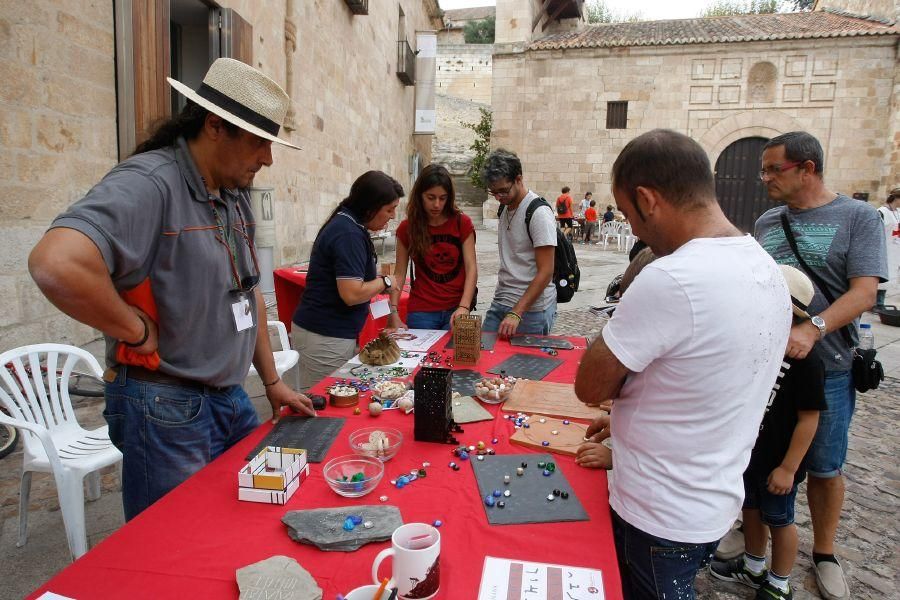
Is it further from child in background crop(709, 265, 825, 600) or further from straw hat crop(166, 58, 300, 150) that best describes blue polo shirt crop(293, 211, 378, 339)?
child in background crop(709, 265, 825, 600)

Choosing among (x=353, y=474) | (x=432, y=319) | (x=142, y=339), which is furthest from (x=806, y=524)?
(x=142, y=339)

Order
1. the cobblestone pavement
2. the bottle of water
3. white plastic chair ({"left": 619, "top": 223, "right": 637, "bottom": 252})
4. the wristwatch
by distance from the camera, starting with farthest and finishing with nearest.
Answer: white plastic chair ({"left": 619, "top": 223, "right": 637, "bottom": 252}) < the bottle of water < the cobblestone pavement < the wristwatch

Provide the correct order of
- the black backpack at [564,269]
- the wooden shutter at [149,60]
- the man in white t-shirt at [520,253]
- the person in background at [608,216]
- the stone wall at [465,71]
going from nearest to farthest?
1. the man in white t-shirt at [520,253]
2. the black backpack at [564,269]
3. the wooden shutter at [149,60]
4. the person in background at [608,216]
5. the stone wall at [465,71]

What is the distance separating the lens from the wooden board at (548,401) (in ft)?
6.97

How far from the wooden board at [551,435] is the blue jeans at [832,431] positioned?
0.98m

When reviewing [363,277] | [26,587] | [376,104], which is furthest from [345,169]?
[26,587]

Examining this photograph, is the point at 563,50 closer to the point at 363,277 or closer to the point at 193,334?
the point at 363,277

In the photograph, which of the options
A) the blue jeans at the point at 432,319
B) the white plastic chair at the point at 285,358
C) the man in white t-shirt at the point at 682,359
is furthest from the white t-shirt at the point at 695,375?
the white plastic chair at the point at 285,358

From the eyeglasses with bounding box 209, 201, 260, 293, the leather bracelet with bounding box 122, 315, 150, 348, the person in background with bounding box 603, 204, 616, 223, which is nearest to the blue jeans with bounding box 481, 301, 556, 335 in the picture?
the eyeglasses with bounding box 209, 201, 260, 293

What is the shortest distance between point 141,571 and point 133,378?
1.85 feet

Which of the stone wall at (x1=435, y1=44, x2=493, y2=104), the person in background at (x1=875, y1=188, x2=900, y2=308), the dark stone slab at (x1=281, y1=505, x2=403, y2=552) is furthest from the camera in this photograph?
the stone wall at (x1=435, y1=44, x2=493, y2=104)

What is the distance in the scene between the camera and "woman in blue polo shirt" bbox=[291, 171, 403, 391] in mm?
2729

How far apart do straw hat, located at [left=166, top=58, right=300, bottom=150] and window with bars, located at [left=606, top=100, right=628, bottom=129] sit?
1805 centimetres

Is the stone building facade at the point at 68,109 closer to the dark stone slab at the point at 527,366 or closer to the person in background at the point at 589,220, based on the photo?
the dark stone slab at the point at 527,366
